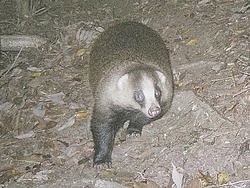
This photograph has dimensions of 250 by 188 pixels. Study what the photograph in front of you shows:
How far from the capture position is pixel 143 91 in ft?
20.2

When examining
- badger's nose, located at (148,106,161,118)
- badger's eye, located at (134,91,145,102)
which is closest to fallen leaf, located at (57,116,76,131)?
badger's eye, located at (134,91,145,102)

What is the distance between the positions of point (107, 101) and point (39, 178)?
1148 mm

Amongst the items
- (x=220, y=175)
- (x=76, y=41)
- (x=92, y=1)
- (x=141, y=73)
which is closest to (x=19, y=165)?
(x=141, y=73)

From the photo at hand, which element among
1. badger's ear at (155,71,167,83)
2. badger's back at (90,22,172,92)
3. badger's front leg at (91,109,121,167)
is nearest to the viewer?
badger's ear at (155,71,167,83)

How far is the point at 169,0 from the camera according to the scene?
9.95m

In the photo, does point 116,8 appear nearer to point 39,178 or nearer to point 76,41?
point 76,41

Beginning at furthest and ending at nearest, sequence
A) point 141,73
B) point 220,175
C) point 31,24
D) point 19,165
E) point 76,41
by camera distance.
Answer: point 31,24
point 76,41
point 19,165
point 141,73
point 220,175

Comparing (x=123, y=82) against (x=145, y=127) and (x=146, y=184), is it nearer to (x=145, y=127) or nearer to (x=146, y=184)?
(x=145, y=127)

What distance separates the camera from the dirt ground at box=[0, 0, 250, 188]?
19.5ft

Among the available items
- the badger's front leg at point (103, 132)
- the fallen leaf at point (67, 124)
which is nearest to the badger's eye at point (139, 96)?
the badger's front leg at point (103, 132)

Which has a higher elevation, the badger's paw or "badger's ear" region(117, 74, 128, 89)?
"badger's ear" region(117, 74, 128, 89)

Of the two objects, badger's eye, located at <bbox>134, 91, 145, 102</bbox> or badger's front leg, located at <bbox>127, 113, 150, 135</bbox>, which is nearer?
badger's eye, located at <bbox>134, 91, 145, 102</bbox>

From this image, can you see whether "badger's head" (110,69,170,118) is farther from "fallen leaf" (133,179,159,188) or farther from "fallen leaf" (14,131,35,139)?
"fallen leaf" (14,131,35,139)

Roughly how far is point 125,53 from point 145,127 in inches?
37.2
